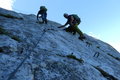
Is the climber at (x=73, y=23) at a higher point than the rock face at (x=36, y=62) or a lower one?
higher

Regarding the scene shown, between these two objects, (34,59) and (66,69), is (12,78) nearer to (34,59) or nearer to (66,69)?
(34,59)

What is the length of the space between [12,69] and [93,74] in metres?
4.82

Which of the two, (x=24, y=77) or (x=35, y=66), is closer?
(x=24, y=77)

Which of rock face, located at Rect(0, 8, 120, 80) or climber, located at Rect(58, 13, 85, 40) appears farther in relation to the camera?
climber, located at Rect(58, 13, 85, 40)

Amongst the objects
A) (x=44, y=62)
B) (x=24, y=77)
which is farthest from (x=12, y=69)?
(x=44, y=62)

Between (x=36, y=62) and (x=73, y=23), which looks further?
(x=73, y=23)

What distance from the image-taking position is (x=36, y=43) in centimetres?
1304

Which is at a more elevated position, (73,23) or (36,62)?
(73,23)

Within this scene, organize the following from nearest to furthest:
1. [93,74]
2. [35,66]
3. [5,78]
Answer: [5,78] < [35,66] < [93,74]

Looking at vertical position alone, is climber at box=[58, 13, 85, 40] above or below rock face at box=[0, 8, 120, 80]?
above

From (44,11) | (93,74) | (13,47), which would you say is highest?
(44,11)

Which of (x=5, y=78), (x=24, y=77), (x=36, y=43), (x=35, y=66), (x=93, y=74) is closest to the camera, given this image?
(x=5, y=78)

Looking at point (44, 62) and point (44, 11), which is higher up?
point (44, 11)

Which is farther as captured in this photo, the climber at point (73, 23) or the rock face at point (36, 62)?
the climber at point (73, 23)
